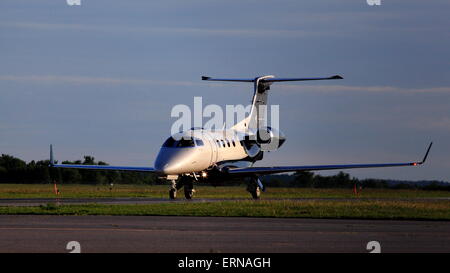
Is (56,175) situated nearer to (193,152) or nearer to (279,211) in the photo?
(193,152)

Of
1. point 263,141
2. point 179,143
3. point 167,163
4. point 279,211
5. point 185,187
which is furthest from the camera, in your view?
point 263,141

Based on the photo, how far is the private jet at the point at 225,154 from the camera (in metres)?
48.1

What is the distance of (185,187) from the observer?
5000 cm

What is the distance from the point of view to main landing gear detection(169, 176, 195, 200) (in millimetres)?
49062

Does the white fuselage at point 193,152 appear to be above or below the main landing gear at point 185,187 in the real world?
above

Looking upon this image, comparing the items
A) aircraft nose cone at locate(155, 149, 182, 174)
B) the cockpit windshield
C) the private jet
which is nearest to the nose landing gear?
the private jet

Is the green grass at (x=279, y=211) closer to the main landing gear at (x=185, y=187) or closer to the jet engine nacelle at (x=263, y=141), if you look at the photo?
the main landing gear at (x=185, y=187)

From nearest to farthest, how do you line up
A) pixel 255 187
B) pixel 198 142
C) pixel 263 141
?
pixel 198 142 < pixel 255 187 < pixel 263 141

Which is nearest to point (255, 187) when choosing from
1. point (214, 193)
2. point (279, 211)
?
point (214, 193)

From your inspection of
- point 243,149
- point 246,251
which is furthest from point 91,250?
point 243,149

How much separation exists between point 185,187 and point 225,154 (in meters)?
4.24

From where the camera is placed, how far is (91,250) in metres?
18.5

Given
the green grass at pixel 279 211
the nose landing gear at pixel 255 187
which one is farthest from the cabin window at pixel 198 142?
the green grass at pixel 279 211

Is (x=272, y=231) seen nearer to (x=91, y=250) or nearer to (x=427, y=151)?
(x=91, y=250)
